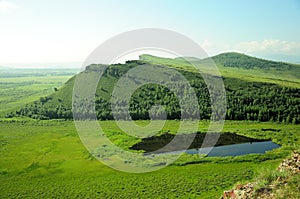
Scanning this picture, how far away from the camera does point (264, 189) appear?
1426 cm

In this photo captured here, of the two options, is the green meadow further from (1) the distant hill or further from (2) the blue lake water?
(1) the distant hill

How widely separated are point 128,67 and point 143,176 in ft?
237

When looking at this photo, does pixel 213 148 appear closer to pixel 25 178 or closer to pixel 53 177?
pixel 53 177

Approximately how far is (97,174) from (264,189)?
1057 inches

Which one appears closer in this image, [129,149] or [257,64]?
[129,149]

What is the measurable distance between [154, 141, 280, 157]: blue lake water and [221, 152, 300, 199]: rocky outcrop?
2911 cm

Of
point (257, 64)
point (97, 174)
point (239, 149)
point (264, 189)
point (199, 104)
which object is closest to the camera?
point (264, 189)

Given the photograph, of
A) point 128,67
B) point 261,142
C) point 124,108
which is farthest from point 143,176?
point 128,67

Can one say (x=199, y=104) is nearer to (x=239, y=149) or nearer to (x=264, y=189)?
(x=239, y=149)

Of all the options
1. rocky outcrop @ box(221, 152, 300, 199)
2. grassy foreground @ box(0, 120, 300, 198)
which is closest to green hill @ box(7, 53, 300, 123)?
grassy foreground @ box(0, 120, 300, 198)

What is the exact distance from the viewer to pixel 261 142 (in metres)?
52.6

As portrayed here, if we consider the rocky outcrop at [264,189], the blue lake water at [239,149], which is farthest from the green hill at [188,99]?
the rocky outcrop at [264,189]

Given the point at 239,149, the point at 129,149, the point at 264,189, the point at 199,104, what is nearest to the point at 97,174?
the point at 129,149

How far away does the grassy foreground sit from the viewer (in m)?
32.2
